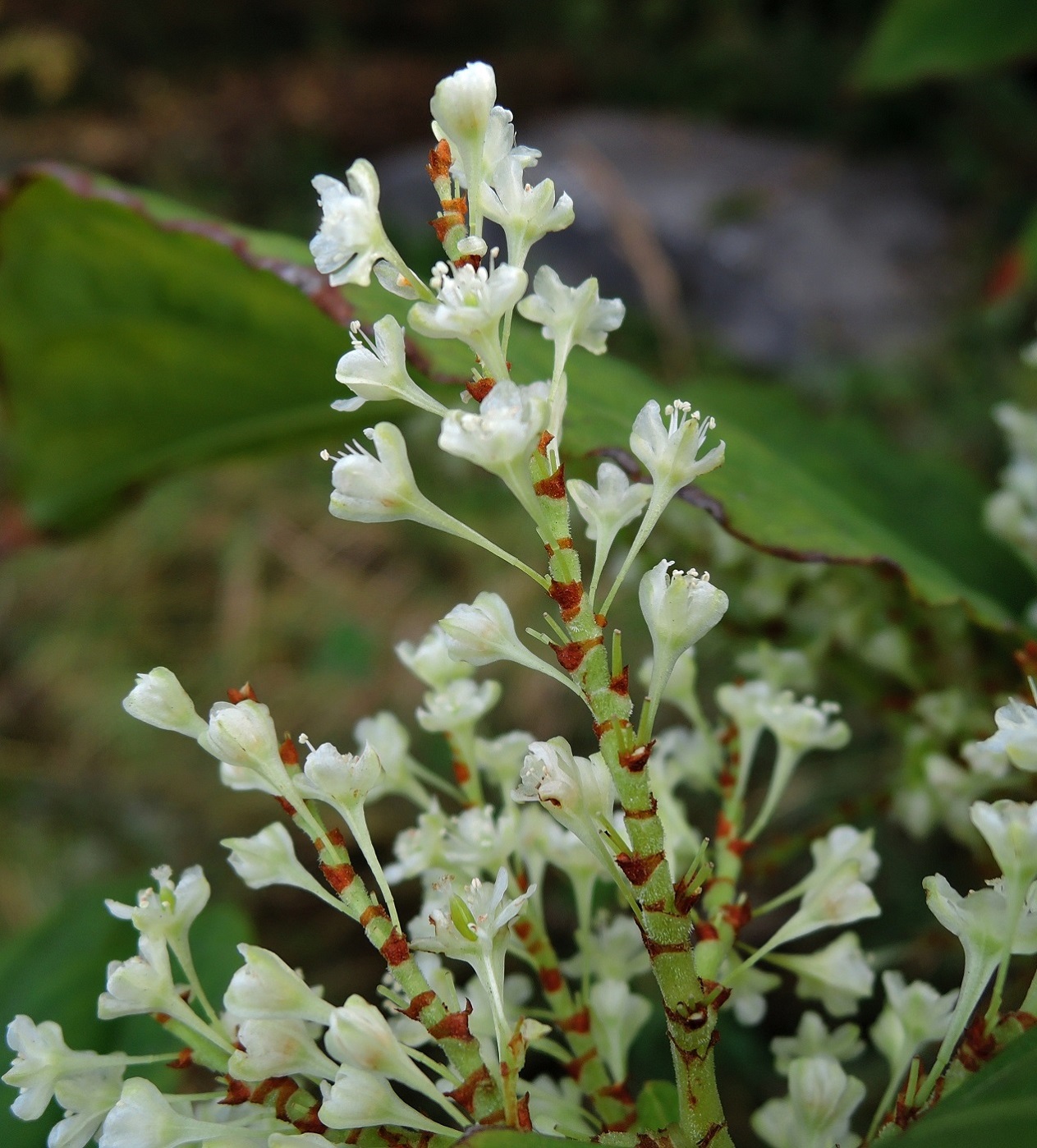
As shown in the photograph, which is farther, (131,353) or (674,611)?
(131,353)

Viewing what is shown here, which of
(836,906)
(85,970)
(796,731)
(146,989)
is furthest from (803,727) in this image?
(85,970)

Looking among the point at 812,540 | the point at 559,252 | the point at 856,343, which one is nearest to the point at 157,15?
the point at 559,252

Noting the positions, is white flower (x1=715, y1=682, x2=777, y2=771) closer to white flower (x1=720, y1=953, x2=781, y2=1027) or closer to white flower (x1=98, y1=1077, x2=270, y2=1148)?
white flower (x1=720, y1=953, x2=781, y2=1027)

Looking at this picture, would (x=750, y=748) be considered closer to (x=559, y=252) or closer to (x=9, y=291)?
(x=9, y=291)

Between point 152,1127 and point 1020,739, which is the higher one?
point 1020,739

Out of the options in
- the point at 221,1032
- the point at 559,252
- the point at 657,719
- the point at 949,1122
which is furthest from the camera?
the point at 559,252

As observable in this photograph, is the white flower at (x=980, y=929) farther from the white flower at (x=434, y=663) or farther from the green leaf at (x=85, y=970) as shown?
the green leaf at (x=85, y=970)

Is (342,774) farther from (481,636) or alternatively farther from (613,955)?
(613,955)
